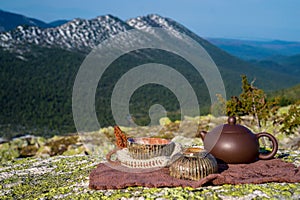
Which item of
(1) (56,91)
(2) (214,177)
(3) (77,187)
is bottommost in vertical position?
(3) (77,187)

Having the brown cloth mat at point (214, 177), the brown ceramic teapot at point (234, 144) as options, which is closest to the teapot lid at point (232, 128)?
the brown ceramic teapot at point (234, 144)

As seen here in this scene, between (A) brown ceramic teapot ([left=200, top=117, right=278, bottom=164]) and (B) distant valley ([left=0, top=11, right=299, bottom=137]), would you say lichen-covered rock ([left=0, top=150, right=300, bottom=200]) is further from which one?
(B) distant valley ([left=0, top=11, right=299, bottom=137])

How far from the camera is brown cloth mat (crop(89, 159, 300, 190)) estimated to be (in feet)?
16.7

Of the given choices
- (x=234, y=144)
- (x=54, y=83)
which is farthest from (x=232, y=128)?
(x=54, y=83)

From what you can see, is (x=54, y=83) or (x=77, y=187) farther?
(x=54, y=83)

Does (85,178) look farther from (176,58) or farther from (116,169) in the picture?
(176,58)

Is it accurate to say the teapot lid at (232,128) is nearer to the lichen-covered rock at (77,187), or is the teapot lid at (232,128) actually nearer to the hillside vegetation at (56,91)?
the lichen-covered rock at (77,187)

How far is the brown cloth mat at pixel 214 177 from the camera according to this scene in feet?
16.7

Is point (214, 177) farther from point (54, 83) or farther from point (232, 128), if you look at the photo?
point (54, 83)

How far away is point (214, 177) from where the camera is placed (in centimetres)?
506

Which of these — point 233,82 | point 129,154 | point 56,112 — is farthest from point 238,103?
point 233,82

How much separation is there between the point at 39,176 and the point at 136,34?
91667 mm

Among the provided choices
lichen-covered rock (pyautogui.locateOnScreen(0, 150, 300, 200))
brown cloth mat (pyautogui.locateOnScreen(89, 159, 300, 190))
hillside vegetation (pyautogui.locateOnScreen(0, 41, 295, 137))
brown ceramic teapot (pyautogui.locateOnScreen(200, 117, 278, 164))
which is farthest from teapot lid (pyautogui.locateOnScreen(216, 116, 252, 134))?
hillside vegetation (pyautogui.locateOnScreen(0, 41, 295, 137))

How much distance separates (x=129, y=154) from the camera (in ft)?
19.7
